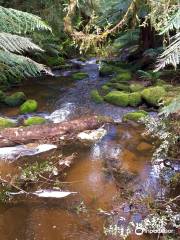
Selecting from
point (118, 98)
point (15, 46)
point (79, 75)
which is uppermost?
point (15, 46)

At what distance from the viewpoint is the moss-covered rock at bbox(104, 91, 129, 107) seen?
8558 millimetres

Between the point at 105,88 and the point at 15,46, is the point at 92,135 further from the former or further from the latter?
the point at 105,88

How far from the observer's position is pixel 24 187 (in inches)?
195

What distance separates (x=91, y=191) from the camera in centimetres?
491

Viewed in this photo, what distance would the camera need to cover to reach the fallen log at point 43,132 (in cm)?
625

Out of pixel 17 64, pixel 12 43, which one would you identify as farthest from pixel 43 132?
pixel 12 43

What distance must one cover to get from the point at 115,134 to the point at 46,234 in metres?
3.05

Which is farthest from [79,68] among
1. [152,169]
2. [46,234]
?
[46,234]

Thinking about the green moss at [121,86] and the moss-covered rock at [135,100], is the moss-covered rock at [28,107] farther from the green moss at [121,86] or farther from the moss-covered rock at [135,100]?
the green moss at [121,86]

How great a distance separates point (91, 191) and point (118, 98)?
4.04 m

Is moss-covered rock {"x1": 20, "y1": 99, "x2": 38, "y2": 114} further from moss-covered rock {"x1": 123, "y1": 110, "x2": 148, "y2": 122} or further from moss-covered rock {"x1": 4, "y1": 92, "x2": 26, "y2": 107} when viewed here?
moss-covered rock {"x1": 123, "y1": 110, "x2": 148, "y2": 122}

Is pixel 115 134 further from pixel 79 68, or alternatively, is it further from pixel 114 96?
pixel 79 68

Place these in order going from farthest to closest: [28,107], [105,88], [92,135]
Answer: [105,88]
[28,107]
[92,135]

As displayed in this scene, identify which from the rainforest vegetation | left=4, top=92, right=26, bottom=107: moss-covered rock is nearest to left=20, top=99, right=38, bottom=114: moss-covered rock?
the rainforest vegetation
